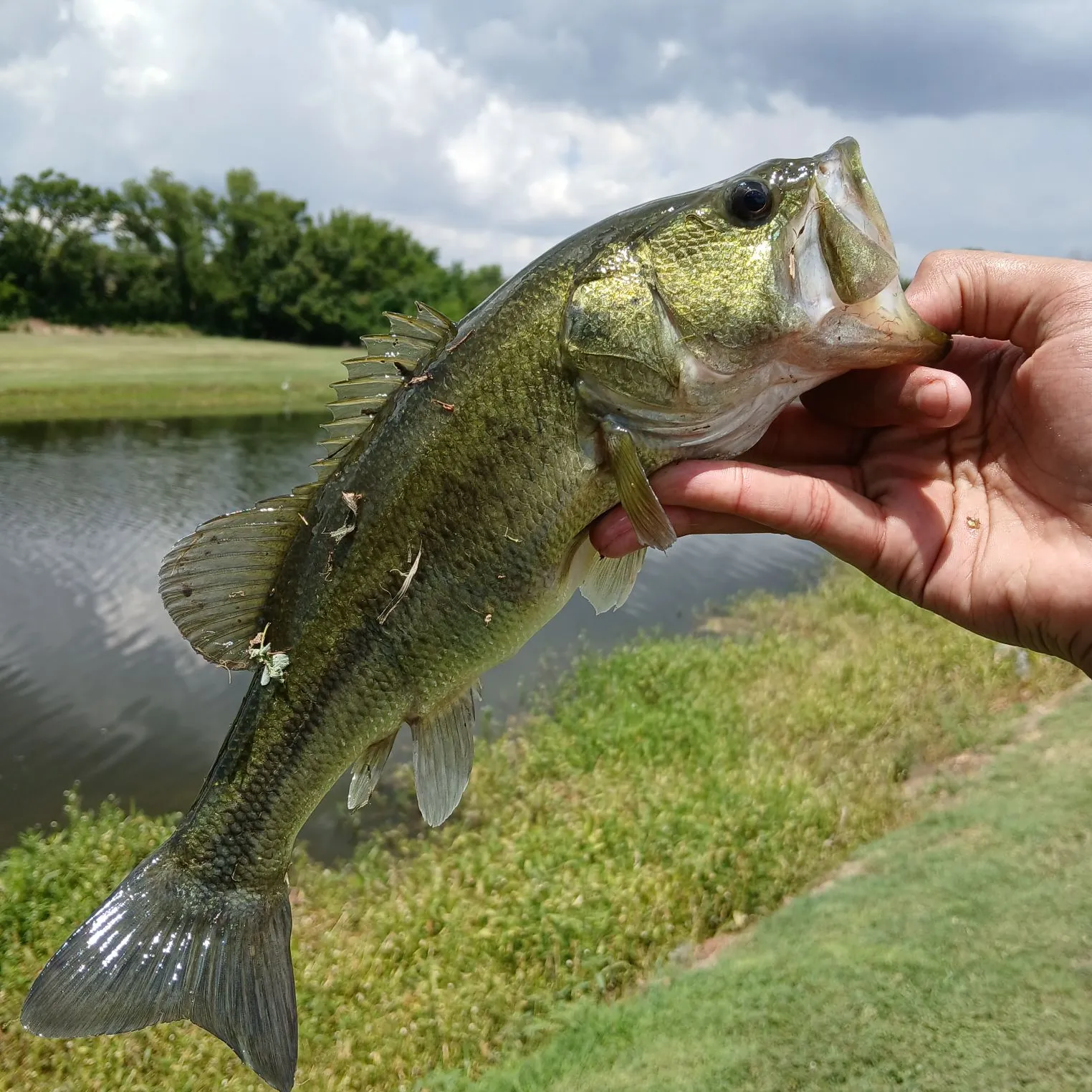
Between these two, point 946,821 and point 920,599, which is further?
point 946,821

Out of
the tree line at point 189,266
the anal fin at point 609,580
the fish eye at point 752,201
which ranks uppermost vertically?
the tree line at point 189,266

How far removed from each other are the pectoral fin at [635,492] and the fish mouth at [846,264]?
60 cm

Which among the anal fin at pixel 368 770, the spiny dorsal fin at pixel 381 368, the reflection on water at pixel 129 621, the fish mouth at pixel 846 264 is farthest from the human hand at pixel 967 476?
the reflection on water at pixel 129 621

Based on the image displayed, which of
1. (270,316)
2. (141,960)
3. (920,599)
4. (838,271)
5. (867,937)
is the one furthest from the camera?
(270,316)

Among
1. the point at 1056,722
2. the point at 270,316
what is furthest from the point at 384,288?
the point at 1056,722

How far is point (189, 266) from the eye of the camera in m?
62.5

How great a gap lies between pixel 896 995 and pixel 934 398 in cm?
330

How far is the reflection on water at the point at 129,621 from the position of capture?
873 centimetres

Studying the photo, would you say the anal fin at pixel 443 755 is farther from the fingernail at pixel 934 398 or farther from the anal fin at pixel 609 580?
the fingernail at pixel 934 398

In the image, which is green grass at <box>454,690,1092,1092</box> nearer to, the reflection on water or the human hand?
the human hand

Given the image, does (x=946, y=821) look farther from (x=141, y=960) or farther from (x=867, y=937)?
(x=141, y=960)

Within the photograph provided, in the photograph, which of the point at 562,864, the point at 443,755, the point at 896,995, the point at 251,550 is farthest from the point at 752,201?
the point at 562,864

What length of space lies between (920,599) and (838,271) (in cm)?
120

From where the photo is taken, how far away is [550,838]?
6.38 meters
